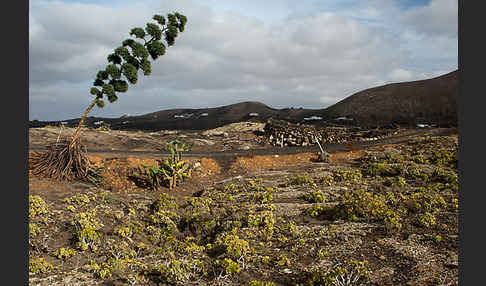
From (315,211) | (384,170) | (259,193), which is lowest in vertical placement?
(315,211)

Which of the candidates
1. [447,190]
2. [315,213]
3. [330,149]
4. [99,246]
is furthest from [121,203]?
[330,149]

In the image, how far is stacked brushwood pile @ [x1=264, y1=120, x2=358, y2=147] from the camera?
28047 mm

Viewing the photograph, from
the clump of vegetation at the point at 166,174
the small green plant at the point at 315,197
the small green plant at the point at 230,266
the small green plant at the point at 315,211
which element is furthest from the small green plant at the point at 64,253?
the small green plant at the point at 315,197

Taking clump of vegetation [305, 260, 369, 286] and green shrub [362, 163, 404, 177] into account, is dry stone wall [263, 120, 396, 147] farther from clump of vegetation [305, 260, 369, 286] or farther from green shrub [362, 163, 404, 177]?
clump of vegetation [305, 260, 369, 286]

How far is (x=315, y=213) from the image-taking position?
10.6 m

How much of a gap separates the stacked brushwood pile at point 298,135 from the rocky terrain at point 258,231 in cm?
1119

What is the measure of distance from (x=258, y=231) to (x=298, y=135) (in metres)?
19.9

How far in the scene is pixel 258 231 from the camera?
941 centimetres

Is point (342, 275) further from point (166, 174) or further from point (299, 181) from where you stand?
point (166, 174)

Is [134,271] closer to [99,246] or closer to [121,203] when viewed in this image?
[99,246]

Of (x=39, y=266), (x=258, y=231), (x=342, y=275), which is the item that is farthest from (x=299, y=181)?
(x=39, y=266)

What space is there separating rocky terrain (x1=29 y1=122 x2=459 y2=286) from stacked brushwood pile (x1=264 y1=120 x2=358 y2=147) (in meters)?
11.2

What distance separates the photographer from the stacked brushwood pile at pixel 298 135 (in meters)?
28.0

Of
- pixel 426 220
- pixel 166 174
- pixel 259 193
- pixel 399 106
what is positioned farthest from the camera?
pixel 399 106
